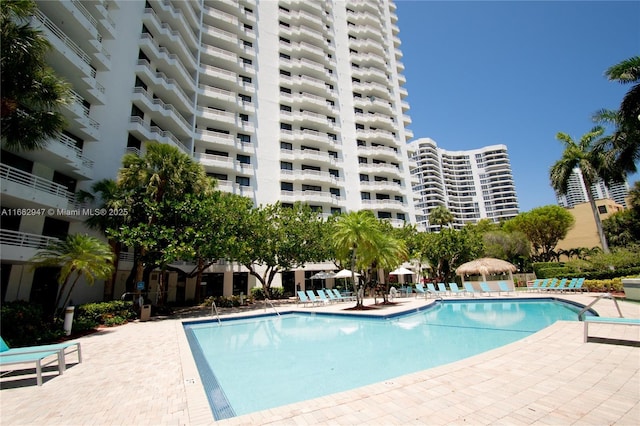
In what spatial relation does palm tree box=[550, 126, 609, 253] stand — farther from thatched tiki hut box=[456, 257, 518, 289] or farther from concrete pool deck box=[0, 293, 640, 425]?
concrete pool deck box=[0, 293, 640, 425]

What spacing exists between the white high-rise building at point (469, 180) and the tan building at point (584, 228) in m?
55.0

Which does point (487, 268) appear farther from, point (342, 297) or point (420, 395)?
point (420, 395)

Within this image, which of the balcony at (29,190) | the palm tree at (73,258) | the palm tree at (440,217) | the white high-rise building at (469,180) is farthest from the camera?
the white high-rise building at (469,180)

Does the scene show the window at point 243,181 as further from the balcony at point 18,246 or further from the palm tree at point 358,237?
the balcony at point 18,246

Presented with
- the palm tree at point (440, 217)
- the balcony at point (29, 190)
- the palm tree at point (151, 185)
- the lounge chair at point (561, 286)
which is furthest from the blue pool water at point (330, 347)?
the palm tree at point (440, 217)

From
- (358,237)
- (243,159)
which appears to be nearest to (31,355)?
(358,237)

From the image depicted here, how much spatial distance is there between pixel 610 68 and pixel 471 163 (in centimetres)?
11487

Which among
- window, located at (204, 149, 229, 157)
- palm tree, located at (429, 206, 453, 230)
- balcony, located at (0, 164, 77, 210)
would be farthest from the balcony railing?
palm tree, located at (429, 206, 453, 230)

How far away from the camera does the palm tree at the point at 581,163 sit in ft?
91.5

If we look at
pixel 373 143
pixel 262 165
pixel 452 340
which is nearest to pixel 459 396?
pixel 452 340

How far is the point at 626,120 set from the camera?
17516 millimetres

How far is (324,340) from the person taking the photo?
11258mm

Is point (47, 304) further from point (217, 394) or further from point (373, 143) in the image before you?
point (373, 143)

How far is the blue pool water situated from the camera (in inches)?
255
